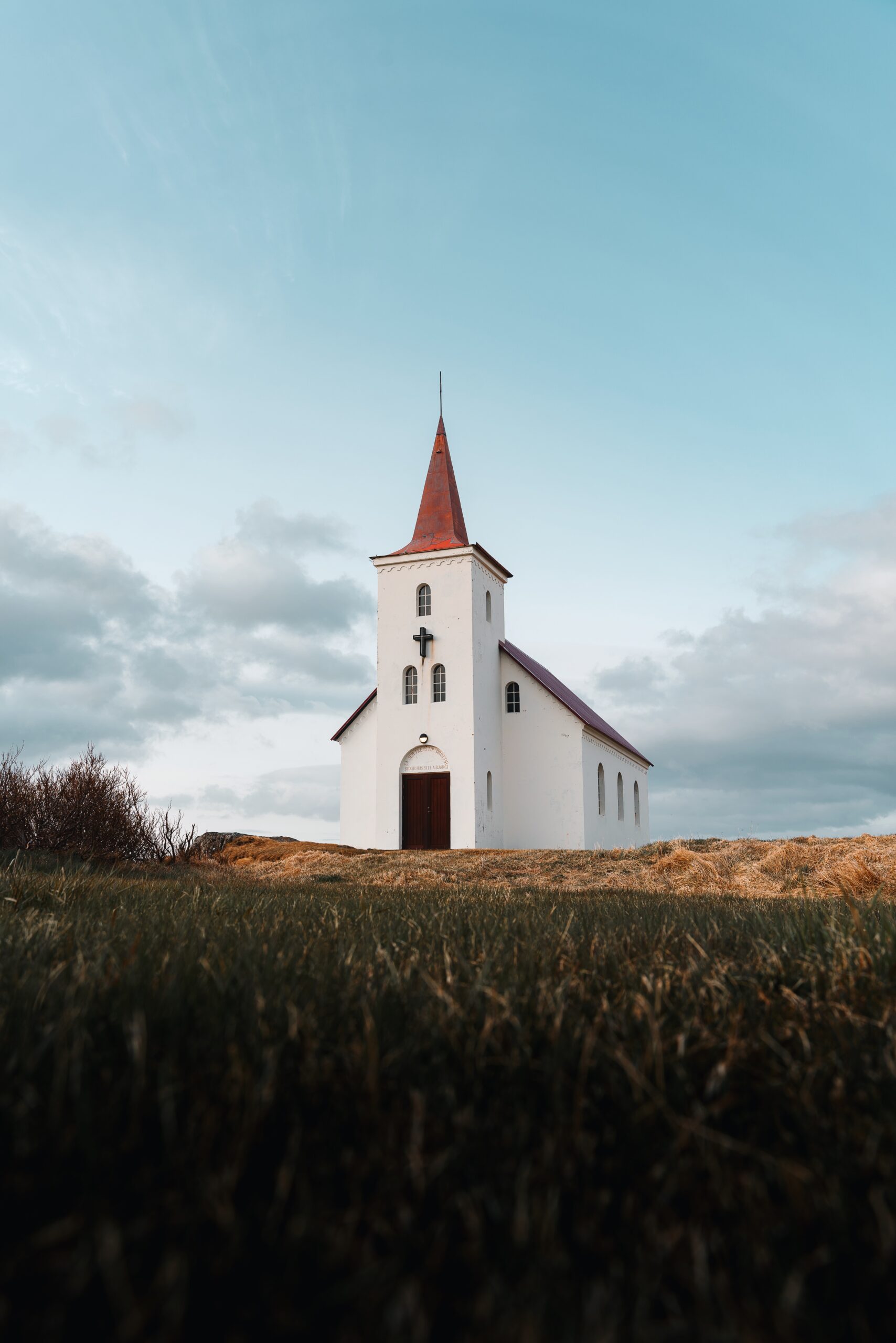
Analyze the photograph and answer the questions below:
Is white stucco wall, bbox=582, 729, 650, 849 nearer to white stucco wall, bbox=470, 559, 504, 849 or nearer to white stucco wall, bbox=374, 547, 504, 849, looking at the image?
white stucco wall, bbox=470, 559, 504, 849

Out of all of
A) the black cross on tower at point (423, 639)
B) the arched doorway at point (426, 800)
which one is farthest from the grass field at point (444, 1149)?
the black cross on tower at point (423, 639)

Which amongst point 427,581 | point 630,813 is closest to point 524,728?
point 427,581

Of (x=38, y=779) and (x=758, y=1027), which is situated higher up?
(x=38, y=779)

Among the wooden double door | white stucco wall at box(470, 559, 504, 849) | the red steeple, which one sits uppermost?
the red steeple

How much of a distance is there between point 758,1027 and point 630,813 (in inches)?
1354

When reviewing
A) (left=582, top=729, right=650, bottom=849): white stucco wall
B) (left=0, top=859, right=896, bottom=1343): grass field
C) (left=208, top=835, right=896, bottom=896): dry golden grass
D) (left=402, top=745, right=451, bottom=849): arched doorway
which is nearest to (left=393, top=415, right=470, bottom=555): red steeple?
(left=402, top=745, right=451, bottom=849): arched doorway

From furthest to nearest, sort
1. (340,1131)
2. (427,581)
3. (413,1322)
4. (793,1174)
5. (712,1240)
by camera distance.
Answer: (427,581)
(340,1131)
(793,1174)
(712,1240)
(413,1322)

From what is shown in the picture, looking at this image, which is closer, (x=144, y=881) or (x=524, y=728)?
(x=144, y=881)

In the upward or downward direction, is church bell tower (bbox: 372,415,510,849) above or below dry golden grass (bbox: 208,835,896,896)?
above

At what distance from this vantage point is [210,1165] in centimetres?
162

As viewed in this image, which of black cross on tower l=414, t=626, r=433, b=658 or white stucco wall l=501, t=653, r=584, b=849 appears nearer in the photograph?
black cross on tower l=414, t=626, r=433, b=658

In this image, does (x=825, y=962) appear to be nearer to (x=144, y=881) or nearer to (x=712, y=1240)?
(x=712, y=1240)

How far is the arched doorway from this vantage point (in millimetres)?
26250

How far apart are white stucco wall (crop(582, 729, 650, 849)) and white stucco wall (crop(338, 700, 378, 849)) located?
6711 millimetres
